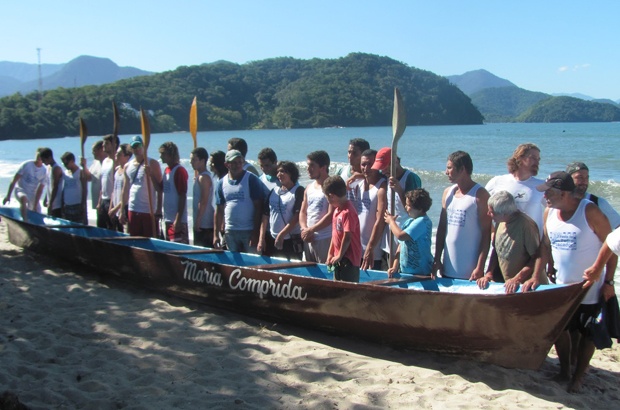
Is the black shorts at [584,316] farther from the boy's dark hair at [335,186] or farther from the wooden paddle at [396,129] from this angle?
the boy's dark hair at [335,186]

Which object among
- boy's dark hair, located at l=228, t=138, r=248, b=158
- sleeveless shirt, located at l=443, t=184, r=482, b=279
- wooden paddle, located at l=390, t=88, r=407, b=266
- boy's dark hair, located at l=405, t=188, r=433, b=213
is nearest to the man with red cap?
wooden paddle, located at l=390, t=88, r=407, b=266

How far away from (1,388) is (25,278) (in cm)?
341

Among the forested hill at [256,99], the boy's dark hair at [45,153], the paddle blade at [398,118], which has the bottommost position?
the boy's dark hair at [45,153]

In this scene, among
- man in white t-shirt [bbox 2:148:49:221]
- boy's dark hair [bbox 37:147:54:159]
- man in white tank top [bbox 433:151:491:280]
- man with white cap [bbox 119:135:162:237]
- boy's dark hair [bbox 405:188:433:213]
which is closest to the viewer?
man in white tank top [bbox 433:151:491:280]

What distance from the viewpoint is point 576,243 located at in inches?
149

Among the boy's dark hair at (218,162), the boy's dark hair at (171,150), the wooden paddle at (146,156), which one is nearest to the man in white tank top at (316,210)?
the boy's dark hair at (218,162)

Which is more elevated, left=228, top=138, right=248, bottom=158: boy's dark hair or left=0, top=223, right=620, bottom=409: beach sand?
left=228, top=138, right=248, bottom=158: boy's dark hair

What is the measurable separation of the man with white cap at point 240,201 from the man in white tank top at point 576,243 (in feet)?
9.22

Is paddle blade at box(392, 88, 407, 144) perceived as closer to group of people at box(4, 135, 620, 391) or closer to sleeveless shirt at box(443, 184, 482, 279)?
group of people at box(4, 135, 620, 391)

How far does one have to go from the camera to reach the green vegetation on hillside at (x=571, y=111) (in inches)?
5217

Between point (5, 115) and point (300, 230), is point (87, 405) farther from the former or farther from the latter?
point (5, 115)

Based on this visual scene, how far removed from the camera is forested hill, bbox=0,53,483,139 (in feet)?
210

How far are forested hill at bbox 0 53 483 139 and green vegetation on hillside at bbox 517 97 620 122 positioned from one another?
38160 mm

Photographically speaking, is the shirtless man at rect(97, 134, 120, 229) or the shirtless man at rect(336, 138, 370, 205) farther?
the shirtless man at rect(97, 134, 120, 229)
